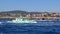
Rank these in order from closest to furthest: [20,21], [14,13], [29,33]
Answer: [29,33] → [20,21] → [14,13]

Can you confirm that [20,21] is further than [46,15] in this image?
No

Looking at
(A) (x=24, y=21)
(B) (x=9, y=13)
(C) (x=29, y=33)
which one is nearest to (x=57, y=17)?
(B) (x=9, y=13)

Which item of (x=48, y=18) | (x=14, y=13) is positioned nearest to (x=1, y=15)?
(x=14, y=13)

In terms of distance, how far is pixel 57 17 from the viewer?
117125 millimetres

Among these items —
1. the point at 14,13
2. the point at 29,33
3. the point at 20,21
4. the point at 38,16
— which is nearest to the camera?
the point at 29,33

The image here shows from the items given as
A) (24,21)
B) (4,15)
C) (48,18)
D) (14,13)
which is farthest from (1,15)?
(24,21)

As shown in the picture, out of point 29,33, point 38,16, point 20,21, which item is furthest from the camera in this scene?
point 38,16

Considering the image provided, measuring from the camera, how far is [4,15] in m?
115

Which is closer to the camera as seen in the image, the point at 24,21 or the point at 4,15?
the point at 24,21

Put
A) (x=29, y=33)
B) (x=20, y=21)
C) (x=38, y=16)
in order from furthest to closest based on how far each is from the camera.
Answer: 1. (x=38, y=16)
2. (x=20, y=21)
3. (x=29, y=33)

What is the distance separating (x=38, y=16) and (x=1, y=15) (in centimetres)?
1291

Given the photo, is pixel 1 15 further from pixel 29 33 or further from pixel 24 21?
pixel 29 33

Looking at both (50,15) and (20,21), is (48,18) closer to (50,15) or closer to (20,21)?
(50,15)

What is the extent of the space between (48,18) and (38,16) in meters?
4.26
